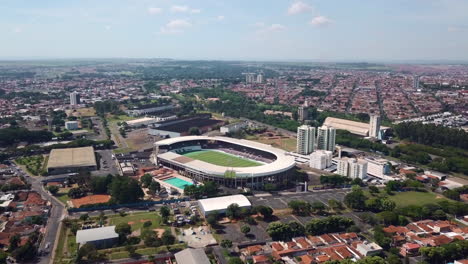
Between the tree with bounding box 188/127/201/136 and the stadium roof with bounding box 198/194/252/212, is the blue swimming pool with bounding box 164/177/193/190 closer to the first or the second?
the stadium roof with bounding box 198/194/252/212

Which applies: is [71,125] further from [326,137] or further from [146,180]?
[326,137]

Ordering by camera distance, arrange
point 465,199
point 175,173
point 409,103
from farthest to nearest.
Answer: point 409,103
point 175,173
point 465,199

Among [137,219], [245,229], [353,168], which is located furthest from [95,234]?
[353,168]

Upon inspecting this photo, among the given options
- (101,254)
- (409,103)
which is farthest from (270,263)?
(409,103)

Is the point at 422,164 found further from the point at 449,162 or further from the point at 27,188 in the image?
the point at 27,188

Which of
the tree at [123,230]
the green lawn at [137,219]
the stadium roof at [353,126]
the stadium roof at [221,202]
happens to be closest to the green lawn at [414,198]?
the stadium roof at [221,202]

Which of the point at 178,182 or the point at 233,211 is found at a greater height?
the point at 233,211

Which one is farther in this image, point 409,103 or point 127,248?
point 409,103
